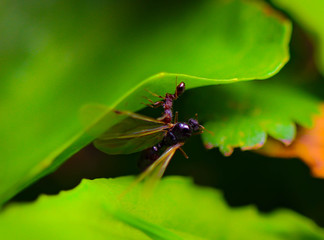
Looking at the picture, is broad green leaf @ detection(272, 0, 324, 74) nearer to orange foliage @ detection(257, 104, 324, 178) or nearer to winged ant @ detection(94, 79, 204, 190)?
orange foliage @ detection(257, 104, 324, 178)

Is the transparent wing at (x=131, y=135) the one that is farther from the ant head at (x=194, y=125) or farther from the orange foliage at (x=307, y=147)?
the orange foliage at (x=307, y=147)

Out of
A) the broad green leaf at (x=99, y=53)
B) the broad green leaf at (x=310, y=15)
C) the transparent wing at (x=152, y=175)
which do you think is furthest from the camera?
the broad green leaf at (x=310, y=15)

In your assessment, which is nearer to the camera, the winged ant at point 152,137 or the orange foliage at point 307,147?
the winged ant at point 152,137

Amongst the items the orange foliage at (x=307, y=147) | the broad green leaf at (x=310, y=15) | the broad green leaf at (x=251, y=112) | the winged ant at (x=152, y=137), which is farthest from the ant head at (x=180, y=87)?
the broad green leaf at (x=310, y=15)

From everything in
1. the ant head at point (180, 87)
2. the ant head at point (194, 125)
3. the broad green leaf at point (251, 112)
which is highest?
the ant head at point (180, 87)

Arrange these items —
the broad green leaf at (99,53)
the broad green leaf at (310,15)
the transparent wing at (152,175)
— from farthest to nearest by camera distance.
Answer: the broad green leaf at (310,15)
the broad green leaf at (99,53)
the transparent wing at (152,175)

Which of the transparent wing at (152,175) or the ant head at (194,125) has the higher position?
the transparent wing at (152,175)

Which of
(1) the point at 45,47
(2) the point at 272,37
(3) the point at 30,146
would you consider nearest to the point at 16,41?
(1) the point at 45,47

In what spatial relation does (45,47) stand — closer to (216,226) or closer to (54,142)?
(54,142)
